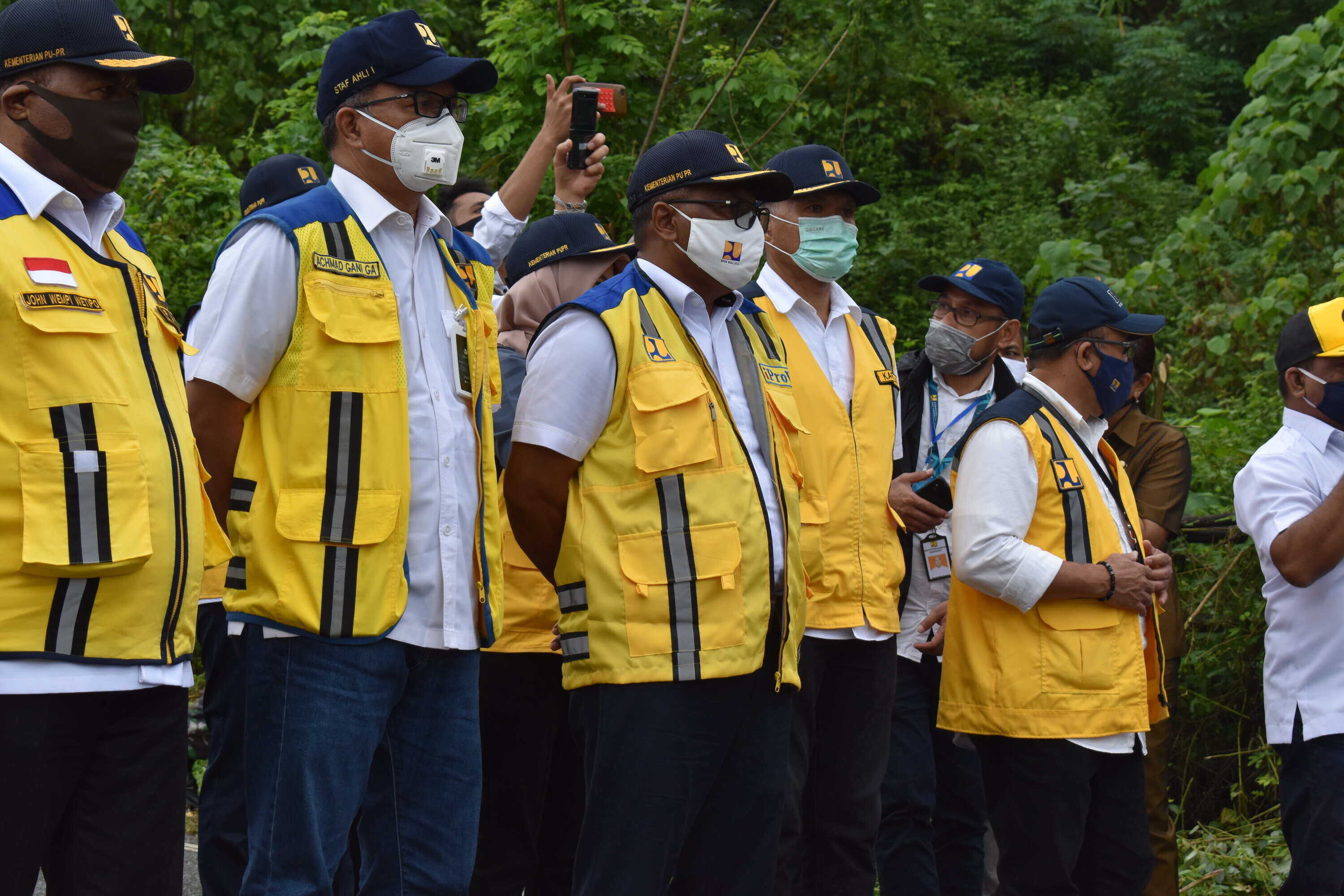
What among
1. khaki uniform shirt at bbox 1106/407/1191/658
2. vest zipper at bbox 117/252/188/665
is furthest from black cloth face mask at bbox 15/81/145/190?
khaki uniform shirt at bbox 1106/407/1191/658

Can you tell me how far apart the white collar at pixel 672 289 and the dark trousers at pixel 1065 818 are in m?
1.62

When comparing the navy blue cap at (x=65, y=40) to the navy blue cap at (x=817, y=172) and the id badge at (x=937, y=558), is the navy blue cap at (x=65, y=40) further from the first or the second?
the id badge at (x=937, y=558)

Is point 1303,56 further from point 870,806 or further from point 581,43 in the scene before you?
point 870,806

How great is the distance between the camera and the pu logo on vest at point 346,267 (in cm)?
312

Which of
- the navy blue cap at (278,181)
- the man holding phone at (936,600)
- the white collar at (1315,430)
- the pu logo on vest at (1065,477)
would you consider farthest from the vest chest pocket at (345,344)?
the white collar at (1315,430)

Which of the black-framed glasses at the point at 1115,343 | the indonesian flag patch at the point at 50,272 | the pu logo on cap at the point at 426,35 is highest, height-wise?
the pu logo on cap at the point at 426,35

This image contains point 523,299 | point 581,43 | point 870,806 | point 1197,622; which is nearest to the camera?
point 870,806

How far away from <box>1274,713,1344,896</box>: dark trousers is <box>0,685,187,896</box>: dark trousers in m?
3.13

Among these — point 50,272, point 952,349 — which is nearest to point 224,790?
point 50,272

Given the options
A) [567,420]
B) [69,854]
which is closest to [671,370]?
[567,420]

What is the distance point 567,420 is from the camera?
339 centimetres

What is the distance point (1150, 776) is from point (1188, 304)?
5988 mm

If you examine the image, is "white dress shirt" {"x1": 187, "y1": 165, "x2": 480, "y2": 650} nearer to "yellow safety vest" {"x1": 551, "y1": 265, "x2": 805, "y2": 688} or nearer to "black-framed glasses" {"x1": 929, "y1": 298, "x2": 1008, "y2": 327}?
"yellow safety vest" {"x1": 551, "y1": 265, "x2": 805, "y2": 688}

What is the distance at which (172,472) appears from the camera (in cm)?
276
